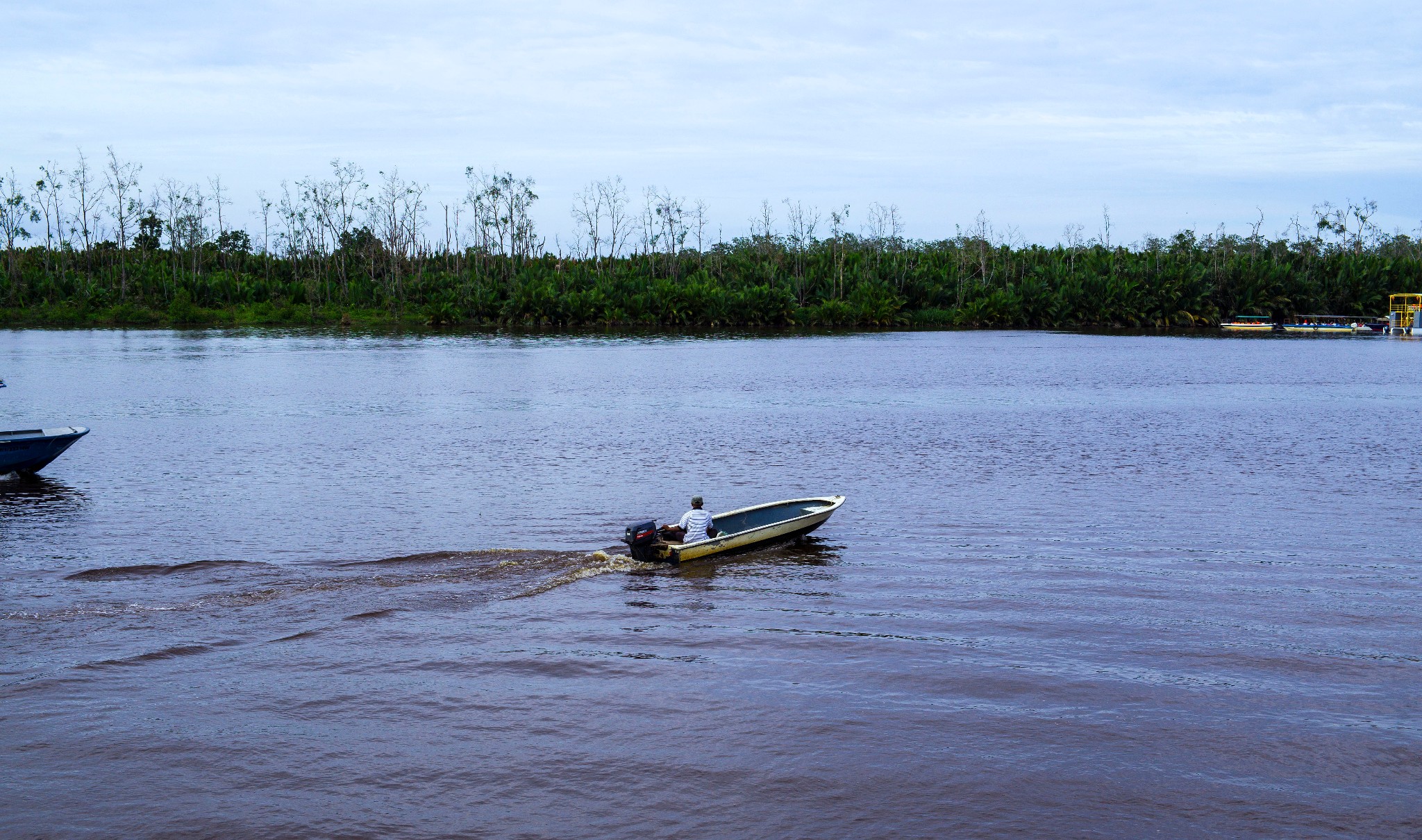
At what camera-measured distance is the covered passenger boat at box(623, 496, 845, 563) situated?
697 inches

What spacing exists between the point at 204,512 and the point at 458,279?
86.9 meters

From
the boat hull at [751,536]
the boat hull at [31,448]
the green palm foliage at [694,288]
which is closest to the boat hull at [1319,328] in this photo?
the green palm foliage at [694,288]

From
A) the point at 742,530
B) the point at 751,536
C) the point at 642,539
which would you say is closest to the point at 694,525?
the point at 642,539

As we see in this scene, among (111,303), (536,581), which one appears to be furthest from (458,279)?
(536,581)

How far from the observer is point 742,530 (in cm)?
1909

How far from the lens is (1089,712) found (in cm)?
1187

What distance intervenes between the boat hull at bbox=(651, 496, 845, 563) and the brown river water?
1.11 ft

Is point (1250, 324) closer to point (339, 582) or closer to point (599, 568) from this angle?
point (599, 568)

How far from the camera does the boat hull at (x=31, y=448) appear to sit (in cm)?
2547

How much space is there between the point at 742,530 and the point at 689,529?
141 cm

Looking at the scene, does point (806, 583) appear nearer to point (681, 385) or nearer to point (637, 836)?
point (637, 836)

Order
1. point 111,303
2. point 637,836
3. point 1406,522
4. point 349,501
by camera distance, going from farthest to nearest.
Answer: point 111,303
point 349,501
point 1406,522
point 637,836

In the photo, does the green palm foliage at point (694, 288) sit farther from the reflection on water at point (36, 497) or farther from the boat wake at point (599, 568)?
the boat wake at point (599, 568)

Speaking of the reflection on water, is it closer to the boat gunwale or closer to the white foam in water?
the white foam in water
